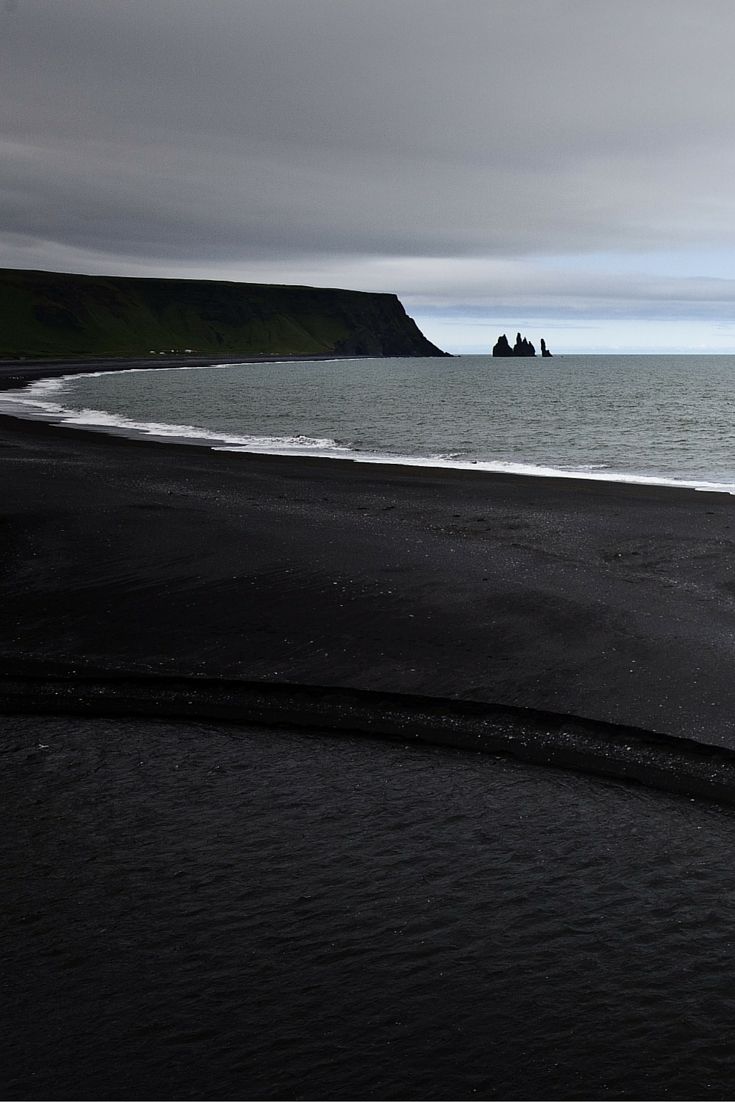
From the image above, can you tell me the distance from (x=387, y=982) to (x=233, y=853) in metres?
1.86

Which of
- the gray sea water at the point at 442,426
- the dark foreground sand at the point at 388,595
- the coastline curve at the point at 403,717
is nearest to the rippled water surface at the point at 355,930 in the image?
the coastline curve at the point at 403,717

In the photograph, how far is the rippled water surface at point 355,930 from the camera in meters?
4.74

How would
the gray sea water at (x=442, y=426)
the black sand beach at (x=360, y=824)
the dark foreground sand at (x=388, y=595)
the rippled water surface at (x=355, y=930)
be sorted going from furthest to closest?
1. the gray sea water at (x=442, y=426)
2. the dark foreground sand at (x=388, y=595)
3. the black sand beach at (x=360, y=824)
4. the rippled water surface at (x=355, y=930)

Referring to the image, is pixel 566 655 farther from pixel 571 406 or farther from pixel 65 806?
pixel 571 406

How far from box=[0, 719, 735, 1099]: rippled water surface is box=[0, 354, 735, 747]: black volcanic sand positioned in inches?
78.6

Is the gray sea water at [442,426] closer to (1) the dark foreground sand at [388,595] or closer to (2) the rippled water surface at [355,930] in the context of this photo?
(1) the dark foreground sand at [388,595]

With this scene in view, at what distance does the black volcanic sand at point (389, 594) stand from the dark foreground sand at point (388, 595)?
40 mm

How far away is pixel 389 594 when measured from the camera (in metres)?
13.0

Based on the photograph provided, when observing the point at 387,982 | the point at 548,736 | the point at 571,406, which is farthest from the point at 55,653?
the point at 571,406

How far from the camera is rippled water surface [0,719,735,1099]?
4.74 m

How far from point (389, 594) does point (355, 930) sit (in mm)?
7328

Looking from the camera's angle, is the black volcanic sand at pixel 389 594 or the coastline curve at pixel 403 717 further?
the black volcanic sand at pixel 389 594

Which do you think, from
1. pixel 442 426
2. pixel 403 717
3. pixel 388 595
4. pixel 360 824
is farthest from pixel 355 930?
pixel 442 426

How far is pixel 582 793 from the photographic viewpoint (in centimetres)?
788
